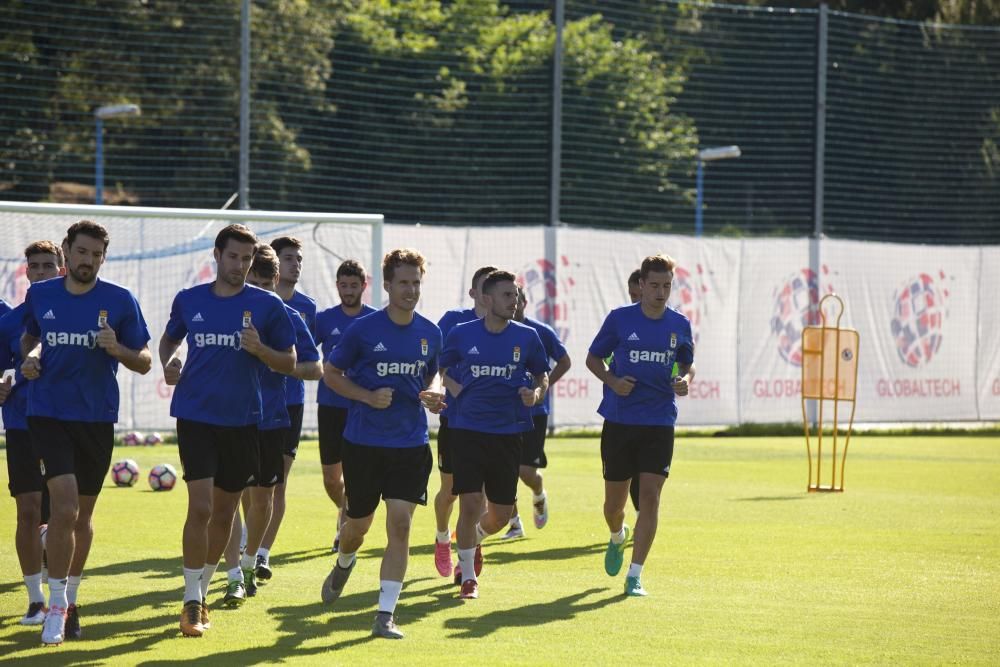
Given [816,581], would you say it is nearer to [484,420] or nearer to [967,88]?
[484,420]

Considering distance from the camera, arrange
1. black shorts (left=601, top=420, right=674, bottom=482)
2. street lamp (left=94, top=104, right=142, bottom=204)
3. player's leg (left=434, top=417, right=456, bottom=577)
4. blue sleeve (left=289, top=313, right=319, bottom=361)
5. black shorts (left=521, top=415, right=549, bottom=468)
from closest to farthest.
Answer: blue sleeve (left=289, top=313, right=319, bottom=361) → black shorts (left=601, top=420, right=674, bottom=482) → player's leg (left=434, top=417, right=456, bottom=577) → black shorts (left=521, top=415, right=549, bottom=468) → street lamp (left=94, top=104, right=142, bottom=204)

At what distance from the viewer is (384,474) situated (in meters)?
8.64

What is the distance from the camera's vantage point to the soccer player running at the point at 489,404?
9.65 meters

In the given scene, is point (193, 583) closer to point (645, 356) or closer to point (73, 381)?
point (73, 381)

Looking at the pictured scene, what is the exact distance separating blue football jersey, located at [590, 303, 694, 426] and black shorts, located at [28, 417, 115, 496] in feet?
12.4

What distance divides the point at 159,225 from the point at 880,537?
11.2 meters

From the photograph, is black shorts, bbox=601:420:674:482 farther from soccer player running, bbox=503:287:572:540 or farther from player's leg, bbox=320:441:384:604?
player's leg, bbox=320:441:384:604

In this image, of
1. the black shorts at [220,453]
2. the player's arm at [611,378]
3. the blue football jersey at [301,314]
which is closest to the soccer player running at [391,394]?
the black shorts at [220,453]

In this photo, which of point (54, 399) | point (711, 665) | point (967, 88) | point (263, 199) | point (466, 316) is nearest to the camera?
point (711, 665)

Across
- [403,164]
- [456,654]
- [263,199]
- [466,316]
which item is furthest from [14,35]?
[456,654]

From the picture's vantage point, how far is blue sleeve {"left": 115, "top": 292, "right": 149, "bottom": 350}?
8148 millimetres

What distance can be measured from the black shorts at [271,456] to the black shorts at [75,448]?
149 cm

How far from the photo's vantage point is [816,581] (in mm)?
10492

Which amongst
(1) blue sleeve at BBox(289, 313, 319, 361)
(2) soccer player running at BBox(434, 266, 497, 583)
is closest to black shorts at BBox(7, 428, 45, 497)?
(1) blue sleeve at BBox(289, 313, 319, 361)
